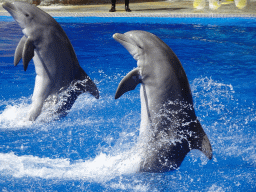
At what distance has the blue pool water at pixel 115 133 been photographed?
13.2 ft

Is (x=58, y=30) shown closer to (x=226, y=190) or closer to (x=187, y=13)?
(x=226, y=190)


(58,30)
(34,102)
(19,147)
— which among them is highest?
(58,30)

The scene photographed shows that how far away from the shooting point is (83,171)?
421 centimetres

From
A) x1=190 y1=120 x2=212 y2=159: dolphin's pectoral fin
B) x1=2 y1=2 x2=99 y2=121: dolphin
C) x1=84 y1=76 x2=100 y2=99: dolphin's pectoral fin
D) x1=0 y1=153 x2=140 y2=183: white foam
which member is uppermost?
x1=2 y1=2 x2=99 y2=121: dolphin

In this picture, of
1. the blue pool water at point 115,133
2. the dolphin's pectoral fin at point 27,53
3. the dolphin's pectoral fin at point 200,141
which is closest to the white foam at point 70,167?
the blue pool water at point 115,133

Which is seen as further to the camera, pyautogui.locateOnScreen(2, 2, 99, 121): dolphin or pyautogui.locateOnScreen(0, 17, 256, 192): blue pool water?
pyautogui.locateOnScreen(2, 2, 99, 121): dolphin

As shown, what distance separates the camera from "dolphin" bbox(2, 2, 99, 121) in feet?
17.1

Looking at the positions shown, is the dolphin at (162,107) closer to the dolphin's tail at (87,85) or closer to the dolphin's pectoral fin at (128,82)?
the dolphin's pectoral fin at (128,82)

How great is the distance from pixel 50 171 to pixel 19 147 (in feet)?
2.86

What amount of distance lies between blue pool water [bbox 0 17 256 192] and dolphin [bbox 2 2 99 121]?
18.7 inches

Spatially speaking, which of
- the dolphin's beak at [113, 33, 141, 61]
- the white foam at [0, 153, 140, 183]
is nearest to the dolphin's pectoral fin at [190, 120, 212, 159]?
the white foam at [0, 153, 140, 183]

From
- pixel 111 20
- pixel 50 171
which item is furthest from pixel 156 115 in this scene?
pixel 111 20

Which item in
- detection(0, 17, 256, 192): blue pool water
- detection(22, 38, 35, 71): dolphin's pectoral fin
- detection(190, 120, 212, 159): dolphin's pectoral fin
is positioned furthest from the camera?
detection(22, 38, 35, 71): dolphin's pectoral fin

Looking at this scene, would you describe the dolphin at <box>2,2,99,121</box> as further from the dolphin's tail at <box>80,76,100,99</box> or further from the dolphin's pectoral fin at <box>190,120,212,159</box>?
the dolphin's pectoral fin at <box>190,120,212,159</box>
